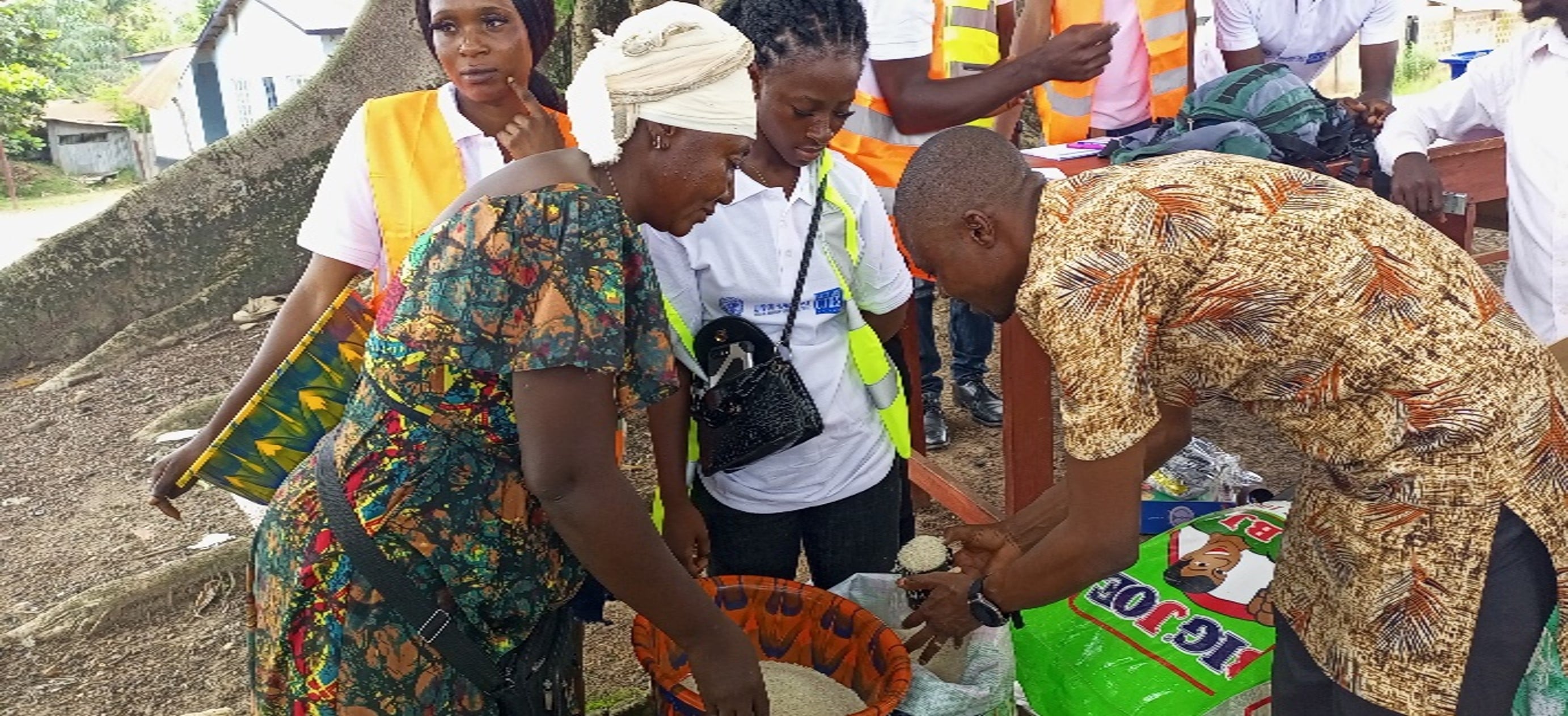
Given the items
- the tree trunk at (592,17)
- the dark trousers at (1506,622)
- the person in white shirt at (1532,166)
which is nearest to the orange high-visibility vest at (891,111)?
the person in white shirt at (1532,166)

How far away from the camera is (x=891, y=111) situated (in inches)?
123

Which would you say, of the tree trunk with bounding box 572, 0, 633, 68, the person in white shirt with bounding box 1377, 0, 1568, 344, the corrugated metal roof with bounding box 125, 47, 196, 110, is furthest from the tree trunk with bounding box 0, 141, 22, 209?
the person in white shirt with bounding box 1377, 0, 1568, 344

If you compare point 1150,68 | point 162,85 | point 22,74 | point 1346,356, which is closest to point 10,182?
point 22,74

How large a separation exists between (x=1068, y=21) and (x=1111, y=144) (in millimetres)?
921

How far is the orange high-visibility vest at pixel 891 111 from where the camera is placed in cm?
320

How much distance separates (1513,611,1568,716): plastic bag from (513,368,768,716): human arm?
1.13 m

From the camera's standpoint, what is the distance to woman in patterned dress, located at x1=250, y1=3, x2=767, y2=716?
140cm

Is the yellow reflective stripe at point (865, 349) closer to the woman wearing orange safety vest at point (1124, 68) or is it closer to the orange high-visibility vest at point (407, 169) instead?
the orange high-visibility vest at point (407, 169)

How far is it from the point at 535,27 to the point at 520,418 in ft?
4.23

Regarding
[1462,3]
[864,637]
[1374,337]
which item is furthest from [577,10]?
[1462,3]

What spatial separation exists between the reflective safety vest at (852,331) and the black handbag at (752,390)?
0.20 feet

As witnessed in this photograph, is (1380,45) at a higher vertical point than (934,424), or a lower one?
higher

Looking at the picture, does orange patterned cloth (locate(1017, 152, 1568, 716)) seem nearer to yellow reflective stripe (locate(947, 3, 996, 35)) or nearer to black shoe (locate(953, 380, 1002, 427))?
yellow reflective stripe (locate(947, 3, 996, 35))

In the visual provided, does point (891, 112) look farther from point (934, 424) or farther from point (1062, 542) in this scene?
point (1062, 542)
